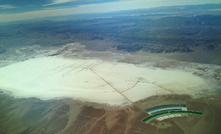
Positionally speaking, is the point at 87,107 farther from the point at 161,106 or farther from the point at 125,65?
the point at 125,65

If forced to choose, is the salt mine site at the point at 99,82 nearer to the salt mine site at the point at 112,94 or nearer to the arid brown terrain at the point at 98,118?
the salt mine site at the point at 112,94

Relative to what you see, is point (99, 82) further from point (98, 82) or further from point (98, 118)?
point (98, 118)

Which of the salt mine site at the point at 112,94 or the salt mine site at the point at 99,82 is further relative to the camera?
the salt mine site at the point at 99,82

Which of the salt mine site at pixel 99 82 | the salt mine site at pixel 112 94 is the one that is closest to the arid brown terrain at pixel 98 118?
the salt mine site at pixel 112 94

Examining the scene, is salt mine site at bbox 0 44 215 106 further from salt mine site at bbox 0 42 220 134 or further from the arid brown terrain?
the arid brown terrain

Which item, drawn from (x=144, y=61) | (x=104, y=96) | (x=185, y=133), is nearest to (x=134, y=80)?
(x=104, y=96)

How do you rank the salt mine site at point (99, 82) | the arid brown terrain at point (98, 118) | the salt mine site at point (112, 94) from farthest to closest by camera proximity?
1. the salt mine site at point (99, 82)
2. the salt mine site at point (112, 94)
3. the arid brown terrain at point (98, 118)

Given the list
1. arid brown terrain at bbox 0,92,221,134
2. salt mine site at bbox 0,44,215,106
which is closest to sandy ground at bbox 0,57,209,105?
salt mine site at bbox 0,44,215,106

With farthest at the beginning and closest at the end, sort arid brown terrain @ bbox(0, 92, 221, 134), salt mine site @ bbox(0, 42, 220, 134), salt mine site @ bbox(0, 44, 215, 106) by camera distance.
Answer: salt mine site @ bbox(0, 44, 215, 106)
salt mine site @ bbox(0, 42, 220, 134)
arid brown terrain @ bbox(0, 92, 221, 134)

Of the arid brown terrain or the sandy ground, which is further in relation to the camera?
the sandy ground
